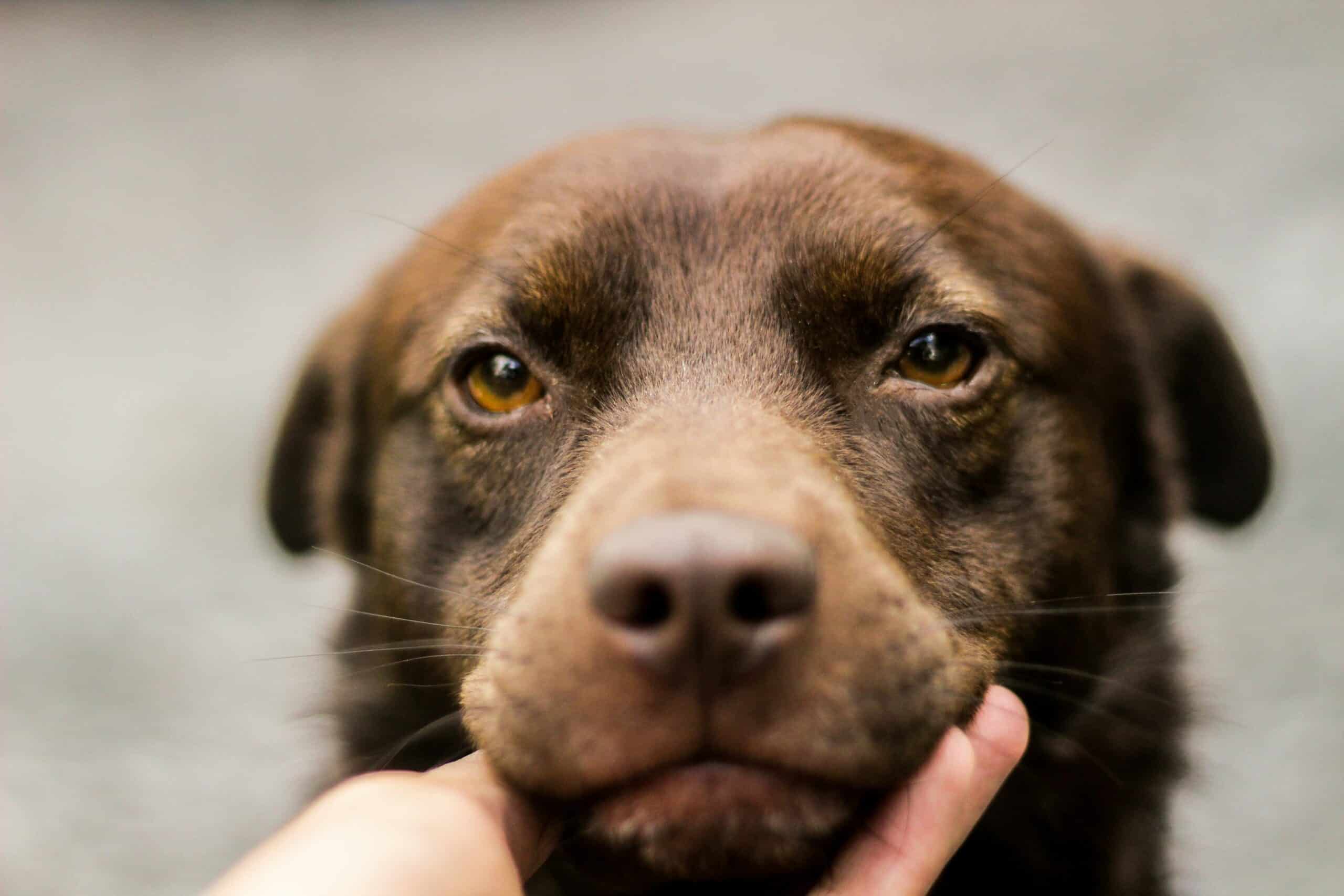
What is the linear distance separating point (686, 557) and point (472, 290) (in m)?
1.21

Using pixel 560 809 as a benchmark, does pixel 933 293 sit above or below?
above

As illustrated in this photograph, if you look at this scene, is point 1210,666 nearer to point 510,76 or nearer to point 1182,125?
point 1182,125

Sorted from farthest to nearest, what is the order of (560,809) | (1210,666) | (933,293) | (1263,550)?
(1263,550)
(1210,666)
(933,293)
(560,809)

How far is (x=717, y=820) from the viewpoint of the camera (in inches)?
63.5

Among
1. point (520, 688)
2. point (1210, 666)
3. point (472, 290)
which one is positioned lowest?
point (1210, 666)

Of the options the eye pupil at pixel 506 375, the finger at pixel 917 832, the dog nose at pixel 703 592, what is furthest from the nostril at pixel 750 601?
the eye pupil at pixel 506 375

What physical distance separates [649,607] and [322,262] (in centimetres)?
594

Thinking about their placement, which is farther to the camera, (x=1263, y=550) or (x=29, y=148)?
(x=29, y=148)

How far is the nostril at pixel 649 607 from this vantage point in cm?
154

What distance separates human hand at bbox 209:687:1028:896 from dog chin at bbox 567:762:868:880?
12cm

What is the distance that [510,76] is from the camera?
8.80m

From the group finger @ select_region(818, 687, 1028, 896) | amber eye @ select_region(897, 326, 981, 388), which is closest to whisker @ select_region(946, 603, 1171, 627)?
finger @ select_region(818, 687, 1028, 896)

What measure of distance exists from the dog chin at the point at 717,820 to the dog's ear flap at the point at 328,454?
1.66m

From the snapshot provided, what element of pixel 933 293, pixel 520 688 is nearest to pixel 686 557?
pixel 520 688
